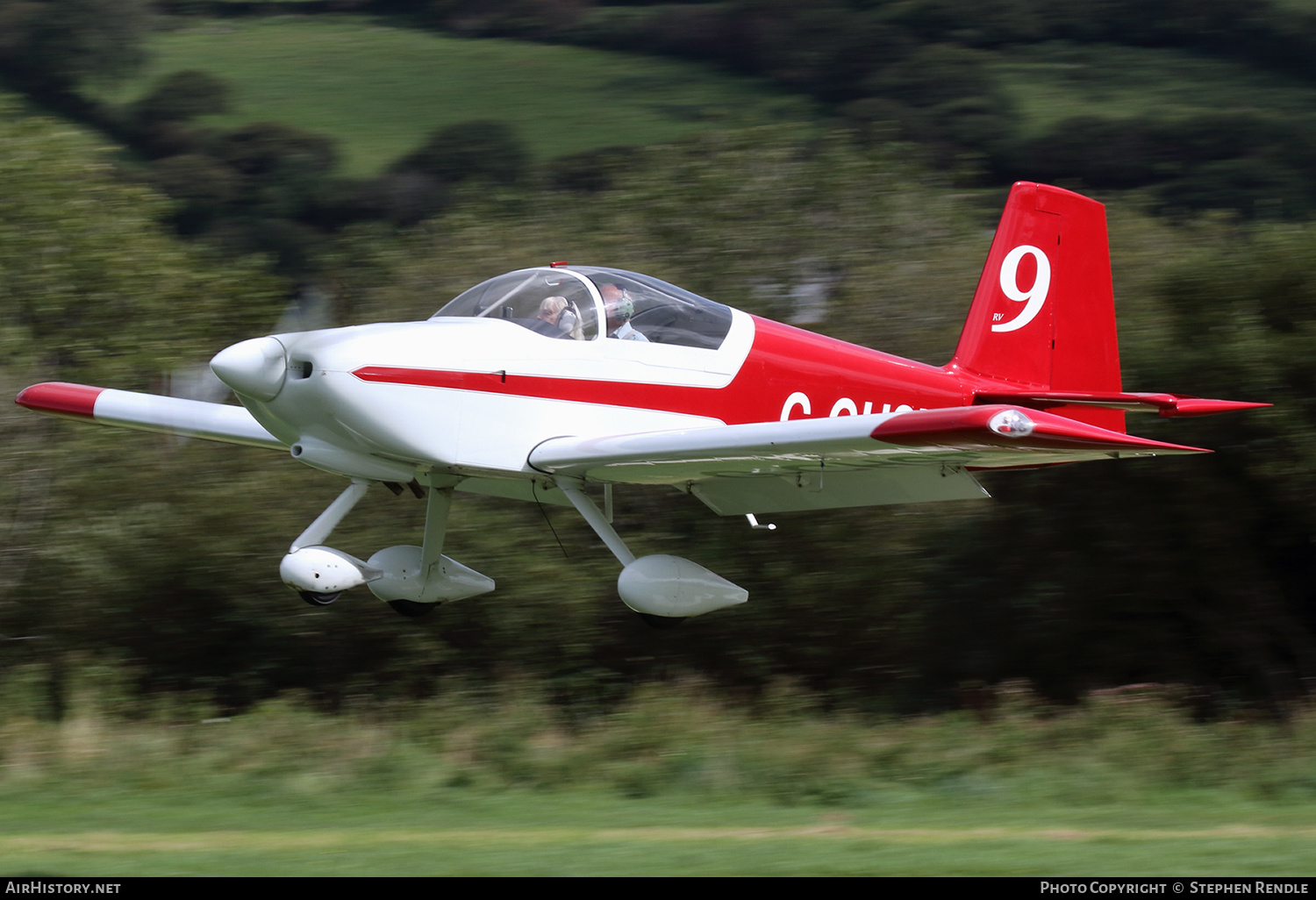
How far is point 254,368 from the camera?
708 cm

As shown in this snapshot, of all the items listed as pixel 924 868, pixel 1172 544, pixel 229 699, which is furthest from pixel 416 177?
pixel 924 868

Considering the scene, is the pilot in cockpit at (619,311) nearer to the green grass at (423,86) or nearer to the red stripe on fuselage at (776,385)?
the red stripe on fuselage at (776,385)

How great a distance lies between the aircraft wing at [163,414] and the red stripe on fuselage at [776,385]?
2348 mm

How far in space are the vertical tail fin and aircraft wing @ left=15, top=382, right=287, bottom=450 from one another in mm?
5044

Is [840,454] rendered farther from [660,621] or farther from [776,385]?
[660,621]

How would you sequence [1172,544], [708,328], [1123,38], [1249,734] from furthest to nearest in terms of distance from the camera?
[1123,38] → [1172,544] → [1249,734] → [708,328]

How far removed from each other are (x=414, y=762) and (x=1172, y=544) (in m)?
7.45

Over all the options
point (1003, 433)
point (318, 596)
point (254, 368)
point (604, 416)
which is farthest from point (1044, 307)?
point (254, 368)

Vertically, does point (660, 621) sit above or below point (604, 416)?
below

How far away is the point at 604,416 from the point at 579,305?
0.67 meters

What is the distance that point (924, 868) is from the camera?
606 cm

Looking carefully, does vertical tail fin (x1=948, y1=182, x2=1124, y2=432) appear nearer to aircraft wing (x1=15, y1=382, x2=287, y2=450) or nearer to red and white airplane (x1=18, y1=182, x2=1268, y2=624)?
red and white airplane (x1=18, y1=182, x2=1268, y2=624)
